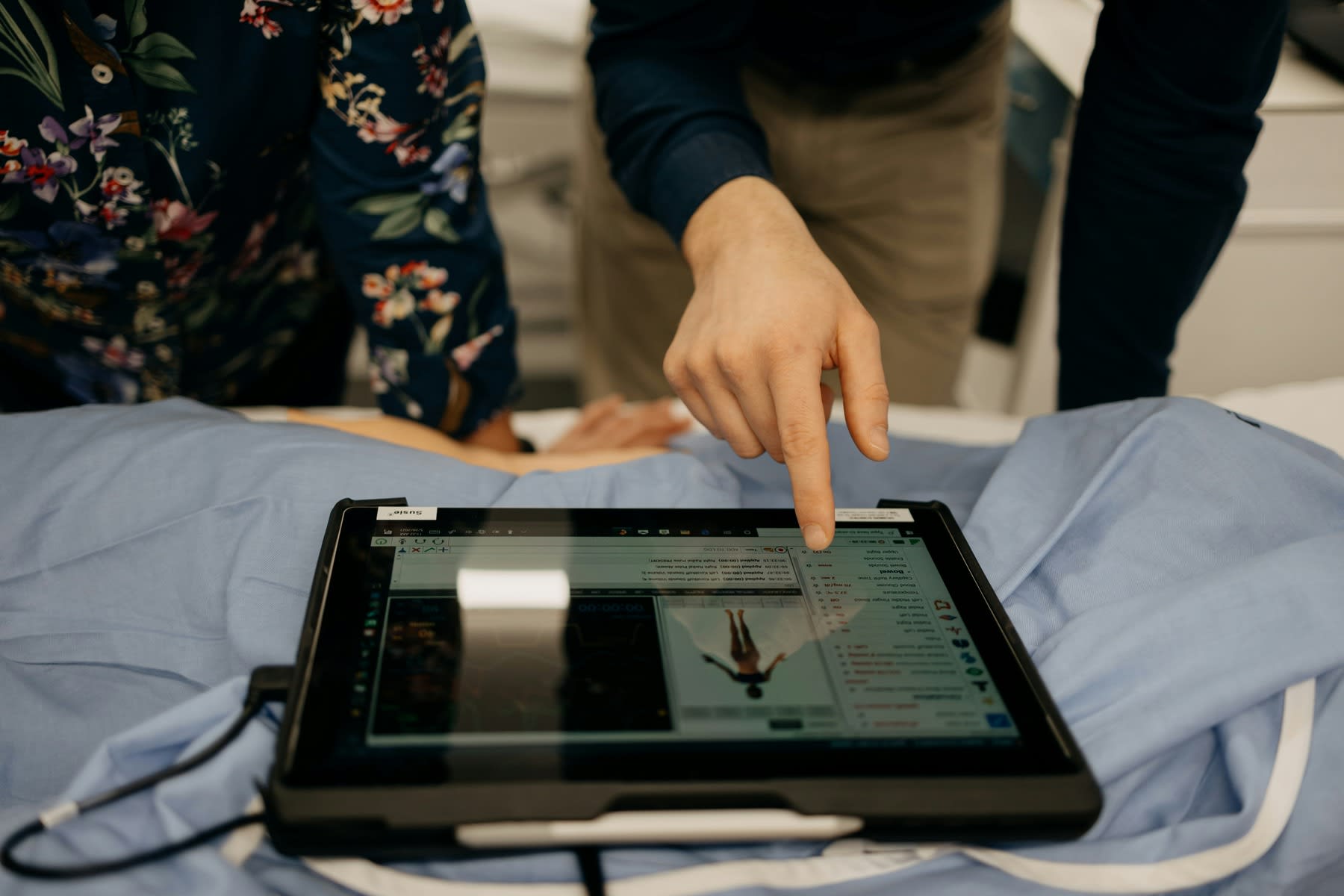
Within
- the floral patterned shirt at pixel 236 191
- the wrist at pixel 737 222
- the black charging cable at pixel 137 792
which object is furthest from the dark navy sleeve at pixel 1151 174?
the black charging cable at pixel 137 792

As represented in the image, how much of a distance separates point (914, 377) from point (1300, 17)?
0.74 m

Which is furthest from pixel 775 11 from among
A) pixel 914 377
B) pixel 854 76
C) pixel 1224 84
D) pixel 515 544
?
pixel 515 544

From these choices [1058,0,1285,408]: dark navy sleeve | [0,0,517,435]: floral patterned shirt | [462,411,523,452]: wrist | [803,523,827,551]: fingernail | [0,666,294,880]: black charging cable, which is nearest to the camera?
[0,666,294,880]: black charging cable

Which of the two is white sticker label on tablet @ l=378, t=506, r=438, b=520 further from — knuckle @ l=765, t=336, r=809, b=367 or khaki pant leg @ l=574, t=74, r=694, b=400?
khaki pant leg @ l=574, t=74, r=694, b=400

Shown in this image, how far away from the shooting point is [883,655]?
1.69 feet

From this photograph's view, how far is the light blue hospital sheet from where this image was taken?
0.48 meters

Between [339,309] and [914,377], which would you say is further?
[914,377]

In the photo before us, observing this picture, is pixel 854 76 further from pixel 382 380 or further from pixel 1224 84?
pixel 382 380

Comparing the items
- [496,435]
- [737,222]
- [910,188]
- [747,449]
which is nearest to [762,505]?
[747,449]

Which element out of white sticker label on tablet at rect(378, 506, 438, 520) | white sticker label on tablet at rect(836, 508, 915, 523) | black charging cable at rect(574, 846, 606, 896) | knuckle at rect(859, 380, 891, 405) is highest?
knuckle at rect(859, 380, 891, 405)

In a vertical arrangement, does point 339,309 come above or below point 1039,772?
below

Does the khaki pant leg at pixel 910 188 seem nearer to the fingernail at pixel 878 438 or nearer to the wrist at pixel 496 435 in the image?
the wrist at pixel 496 435

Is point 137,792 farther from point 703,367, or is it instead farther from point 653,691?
point 703,367

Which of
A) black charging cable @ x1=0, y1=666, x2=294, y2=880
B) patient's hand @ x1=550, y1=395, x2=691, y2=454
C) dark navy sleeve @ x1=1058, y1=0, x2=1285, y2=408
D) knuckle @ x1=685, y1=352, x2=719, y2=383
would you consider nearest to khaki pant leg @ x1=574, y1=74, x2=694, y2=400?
patient's hand @ x1=550, y1=395, x2=691, y2=454
